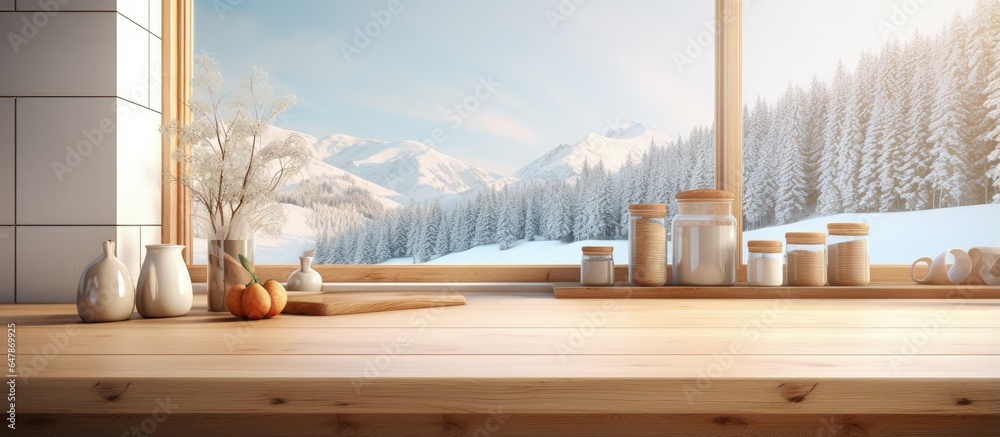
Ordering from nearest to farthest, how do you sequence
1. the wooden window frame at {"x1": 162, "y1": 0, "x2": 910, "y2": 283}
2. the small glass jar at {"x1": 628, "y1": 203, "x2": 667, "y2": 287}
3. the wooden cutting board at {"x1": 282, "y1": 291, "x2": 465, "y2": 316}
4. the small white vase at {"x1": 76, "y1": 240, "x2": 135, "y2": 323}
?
the small white vase at {"x1": 76, "y1": 240, "x2": 135, "y2": 323} → the wooden cutting board at {"x1": 282, "y1": 291, "x2": 465, "y2": 316} → the small glass jar at {"x1": 628, "y1": 203, "x2": 667, "y2": 287} → the wooden window frame at {"x1": 162, "y1": 0, "x2": 910, "y2": 283}

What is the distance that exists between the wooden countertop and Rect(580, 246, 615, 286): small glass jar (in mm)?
404

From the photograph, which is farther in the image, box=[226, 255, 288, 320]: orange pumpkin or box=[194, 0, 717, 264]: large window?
box=[194, 0, 717, 264]: large window

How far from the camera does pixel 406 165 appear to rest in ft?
6.23

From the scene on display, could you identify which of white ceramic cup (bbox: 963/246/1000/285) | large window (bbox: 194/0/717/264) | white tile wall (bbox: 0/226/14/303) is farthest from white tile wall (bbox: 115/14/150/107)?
white ceramic cup (bbox: 963/246/1000/285)

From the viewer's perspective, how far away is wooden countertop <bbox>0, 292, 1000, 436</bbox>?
78 cm

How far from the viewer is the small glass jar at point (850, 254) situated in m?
1.67

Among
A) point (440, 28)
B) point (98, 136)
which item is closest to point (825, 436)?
point (440, 28)

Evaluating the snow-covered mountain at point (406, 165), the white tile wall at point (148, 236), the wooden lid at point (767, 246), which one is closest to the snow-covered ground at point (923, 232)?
the wooden lid at point (767, 246)

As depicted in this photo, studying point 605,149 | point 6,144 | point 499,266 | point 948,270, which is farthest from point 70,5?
point 948,270

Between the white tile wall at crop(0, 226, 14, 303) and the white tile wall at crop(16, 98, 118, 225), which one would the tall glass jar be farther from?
the white tile wall at crop(0, 226, 14, 303)

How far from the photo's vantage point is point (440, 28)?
1.88 m

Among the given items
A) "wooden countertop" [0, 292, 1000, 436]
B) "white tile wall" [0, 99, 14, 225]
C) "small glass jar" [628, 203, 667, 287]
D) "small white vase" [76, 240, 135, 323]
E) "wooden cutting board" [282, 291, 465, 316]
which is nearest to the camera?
"wooden countertop" [0, 292, 1000, 436]

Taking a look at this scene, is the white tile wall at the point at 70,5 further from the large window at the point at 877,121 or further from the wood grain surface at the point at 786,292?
the large window at the point at 877,121

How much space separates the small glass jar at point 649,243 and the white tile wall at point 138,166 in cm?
131
